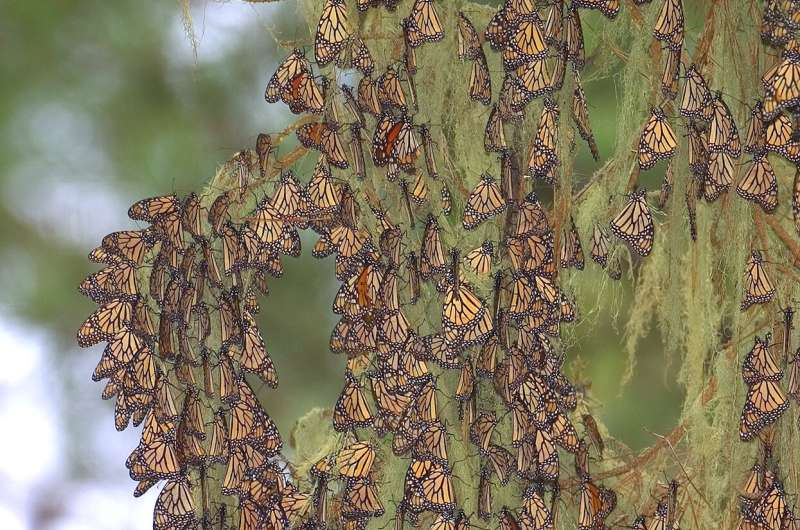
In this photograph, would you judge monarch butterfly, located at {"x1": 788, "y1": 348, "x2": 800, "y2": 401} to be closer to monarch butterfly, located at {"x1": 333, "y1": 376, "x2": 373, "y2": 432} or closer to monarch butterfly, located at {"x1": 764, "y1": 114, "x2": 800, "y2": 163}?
monarch butterfly, located at {"x1": 764, "y1": 114, "x2": 800, "y2": 163}

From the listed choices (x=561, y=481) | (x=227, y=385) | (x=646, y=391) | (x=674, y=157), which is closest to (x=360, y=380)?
(x=227, y=385)

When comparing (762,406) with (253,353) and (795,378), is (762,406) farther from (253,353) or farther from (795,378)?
(253,353)

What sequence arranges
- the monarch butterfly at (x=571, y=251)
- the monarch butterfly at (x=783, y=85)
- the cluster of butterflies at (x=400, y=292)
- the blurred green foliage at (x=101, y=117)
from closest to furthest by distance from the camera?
the monarch butterfly at (x=783, y=85) < the cluster of butterflies at (x=400, y=292) < the monarch butterfly at (x=571, y=251) < the blurred green foliage at (x=101, y=117)

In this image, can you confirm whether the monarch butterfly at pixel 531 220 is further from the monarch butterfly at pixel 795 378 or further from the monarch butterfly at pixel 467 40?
the monarch butterfly at pixel 795 378

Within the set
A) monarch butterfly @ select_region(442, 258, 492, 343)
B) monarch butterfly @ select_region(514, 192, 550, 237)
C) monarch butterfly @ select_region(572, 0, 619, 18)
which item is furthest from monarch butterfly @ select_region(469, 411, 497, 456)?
monarch butterfly @ select_region(572, 0, 619, 18)

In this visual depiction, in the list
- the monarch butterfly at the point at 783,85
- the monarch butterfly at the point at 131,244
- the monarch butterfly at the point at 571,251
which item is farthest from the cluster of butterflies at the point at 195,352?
the monarch butterfly at the point at 783,85

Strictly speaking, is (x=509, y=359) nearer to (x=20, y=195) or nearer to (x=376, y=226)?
(x=376, y=226)

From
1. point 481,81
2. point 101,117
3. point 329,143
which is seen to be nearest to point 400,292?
point 329,143
